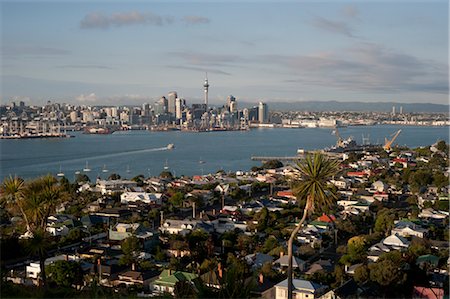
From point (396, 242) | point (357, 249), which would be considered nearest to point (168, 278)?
point (357, 249)

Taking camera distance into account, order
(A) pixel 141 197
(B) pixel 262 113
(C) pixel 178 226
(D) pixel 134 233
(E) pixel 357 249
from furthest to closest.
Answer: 1. (B) pixel 262 113
2. (A) pixel 141 197
3. (C) pixel 178 226
4. (D) pixel 134 233
5. (E) pixel 357 249

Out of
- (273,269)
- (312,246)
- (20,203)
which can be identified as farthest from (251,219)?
(20,203)

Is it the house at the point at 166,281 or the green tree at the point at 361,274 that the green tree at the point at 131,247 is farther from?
the green tree at the point at 361,274

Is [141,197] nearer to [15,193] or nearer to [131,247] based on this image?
[131,247]

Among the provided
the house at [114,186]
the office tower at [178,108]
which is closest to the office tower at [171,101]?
the office tower at [178,108]

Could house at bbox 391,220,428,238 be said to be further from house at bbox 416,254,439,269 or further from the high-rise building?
the high-rise building

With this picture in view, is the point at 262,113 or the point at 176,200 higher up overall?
the point at 262,113
